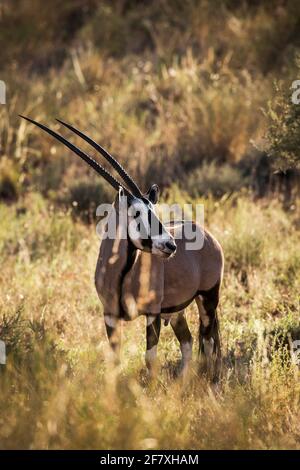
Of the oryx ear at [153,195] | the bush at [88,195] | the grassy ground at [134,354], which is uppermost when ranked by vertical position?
the bush at [88,195]

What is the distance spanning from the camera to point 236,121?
41.7 feet

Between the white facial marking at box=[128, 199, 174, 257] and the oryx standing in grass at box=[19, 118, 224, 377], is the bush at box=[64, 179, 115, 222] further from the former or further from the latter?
the white facial marking at box=[128, 199, 174, 257]

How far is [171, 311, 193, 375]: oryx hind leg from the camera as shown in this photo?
21.1 feet

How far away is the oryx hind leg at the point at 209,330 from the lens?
625 cm

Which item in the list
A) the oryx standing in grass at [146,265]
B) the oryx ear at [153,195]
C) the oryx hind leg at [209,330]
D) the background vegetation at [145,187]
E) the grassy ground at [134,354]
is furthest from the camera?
the oryx hind leg at [209,330]

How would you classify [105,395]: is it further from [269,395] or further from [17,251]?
[17,251]

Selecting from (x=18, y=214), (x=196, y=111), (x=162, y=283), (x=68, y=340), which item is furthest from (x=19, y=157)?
(x=162, y=283)

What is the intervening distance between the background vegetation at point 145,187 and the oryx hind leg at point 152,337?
14 cm

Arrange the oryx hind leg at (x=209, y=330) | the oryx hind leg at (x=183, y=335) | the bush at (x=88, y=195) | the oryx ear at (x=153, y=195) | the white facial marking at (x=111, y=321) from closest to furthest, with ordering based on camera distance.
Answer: the white facial marking at (x=111, y=321), the oryx ear at (x=153, y=195), the oryx hind leg at (x=209, y=330), the oryx hind leg at (x=183, y=335), the bush at (x=88, y=195)

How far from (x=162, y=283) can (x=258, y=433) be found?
51.6 inches

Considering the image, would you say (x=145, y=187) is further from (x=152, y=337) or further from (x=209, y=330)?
(x=152, y=337)

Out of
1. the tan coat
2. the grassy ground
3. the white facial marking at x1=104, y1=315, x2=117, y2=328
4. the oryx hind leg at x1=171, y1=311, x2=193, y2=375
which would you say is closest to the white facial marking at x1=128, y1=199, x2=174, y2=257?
the tan coat

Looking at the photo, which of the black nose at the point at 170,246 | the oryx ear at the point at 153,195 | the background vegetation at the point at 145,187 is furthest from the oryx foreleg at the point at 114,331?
the oryx ear at the point at 153,195

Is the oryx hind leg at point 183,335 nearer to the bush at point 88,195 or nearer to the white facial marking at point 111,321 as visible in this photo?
the white facial marking at point 111,321
